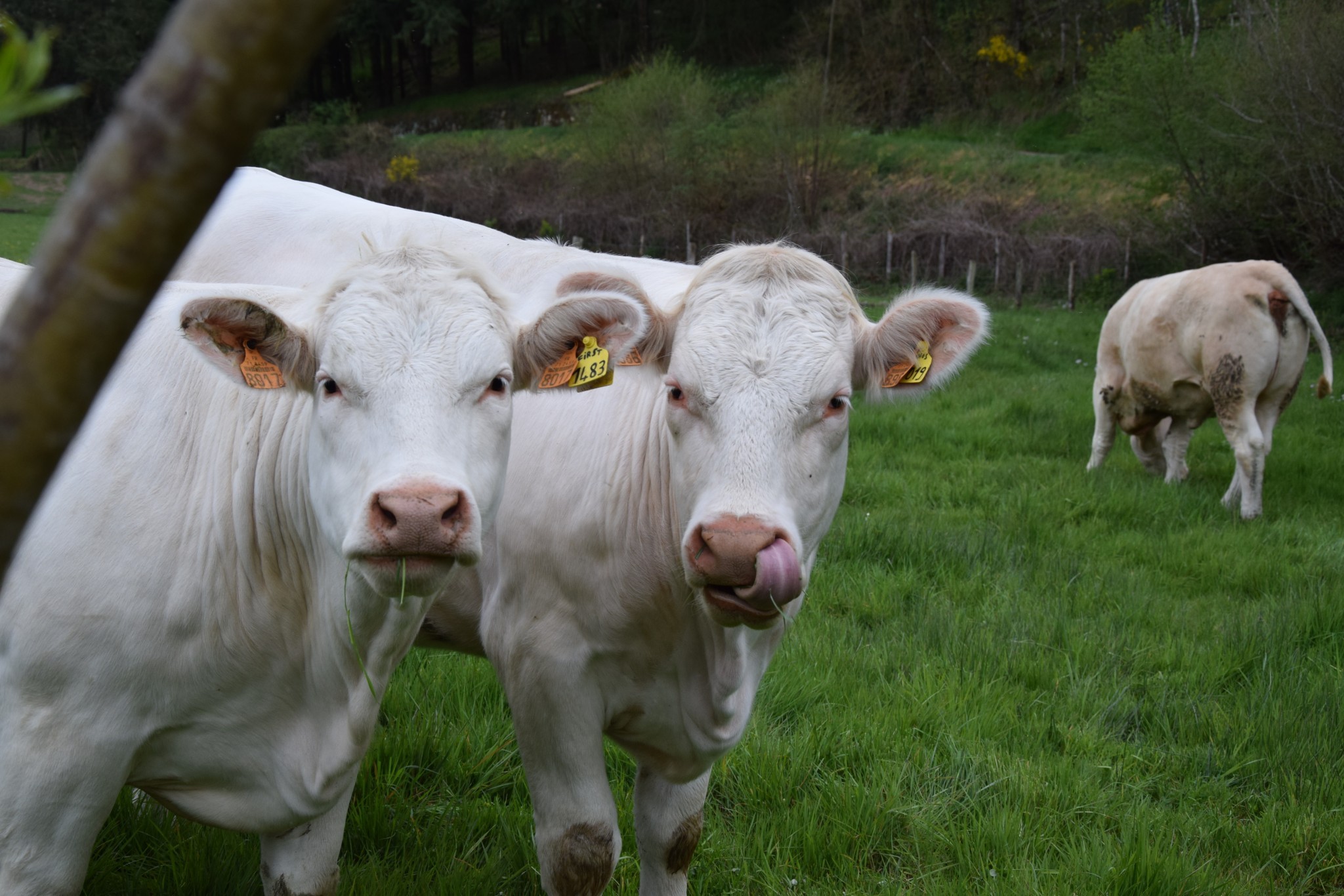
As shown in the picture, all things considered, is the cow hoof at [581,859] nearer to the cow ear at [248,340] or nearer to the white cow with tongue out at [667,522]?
the white cow with tongue out at [667,522]

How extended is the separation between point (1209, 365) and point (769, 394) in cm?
705

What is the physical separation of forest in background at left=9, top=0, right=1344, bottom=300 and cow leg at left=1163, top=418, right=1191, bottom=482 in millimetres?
8941

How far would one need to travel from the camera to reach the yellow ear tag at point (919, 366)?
10.0 feet

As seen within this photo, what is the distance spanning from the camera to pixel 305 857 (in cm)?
282

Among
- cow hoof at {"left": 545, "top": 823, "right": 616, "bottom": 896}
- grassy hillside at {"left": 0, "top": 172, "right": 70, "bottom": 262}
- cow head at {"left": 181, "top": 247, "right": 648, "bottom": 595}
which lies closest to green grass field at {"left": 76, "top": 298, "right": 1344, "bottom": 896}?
cow hoof at {"left": 545, "top": 823, "right": 616, "bottom": 896}

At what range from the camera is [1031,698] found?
14.6 ft

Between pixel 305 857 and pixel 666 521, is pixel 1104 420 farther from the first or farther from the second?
pixel 305 857

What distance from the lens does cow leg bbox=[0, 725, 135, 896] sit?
2.32 meters

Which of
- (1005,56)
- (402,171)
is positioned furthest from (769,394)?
(1005,56)

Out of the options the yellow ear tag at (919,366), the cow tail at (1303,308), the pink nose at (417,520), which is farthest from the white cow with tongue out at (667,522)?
the cow tail at (1303,308)

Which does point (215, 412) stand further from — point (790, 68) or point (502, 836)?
point (790, 68)

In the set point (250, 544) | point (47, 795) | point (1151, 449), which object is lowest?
point (1151, 449)

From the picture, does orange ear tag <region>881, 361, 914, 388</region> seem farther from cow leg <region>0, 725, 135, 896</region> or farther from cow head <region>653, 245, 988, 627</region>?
cow leg <region>0, 725, 135, 896</region>

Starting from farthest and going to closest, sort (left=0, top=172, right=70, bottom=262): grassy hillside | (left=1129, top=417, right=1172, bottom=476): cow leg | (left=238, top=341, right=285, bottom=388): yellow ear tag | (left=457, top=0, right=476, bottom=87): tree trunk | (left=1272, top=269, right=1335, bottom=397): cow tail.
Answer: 1. (left=457, top=0, right=476, bottom=87): tree trunk
2. (left=0, top=172, right=70, bottom=262): grassy hillside
3. (left=1129, top=417, right=1172, bottom=476): cow leg
4. (left=1272, top=269, right=1335, bottom=397): cow tail
5. (left=238, top=341, right=285, bottom=388): yellow ear tag
